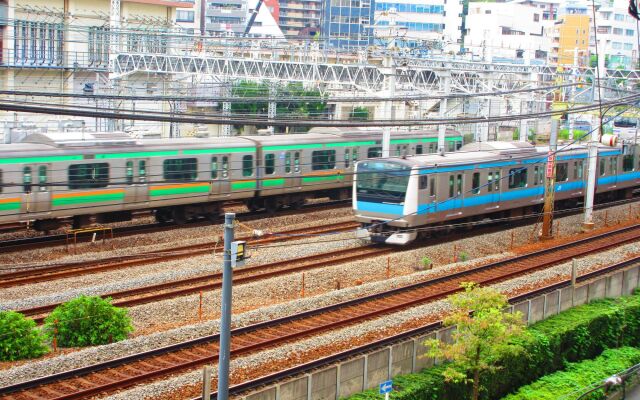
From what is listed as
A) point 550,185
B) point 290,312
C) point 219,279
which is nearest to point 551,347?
point 290,312

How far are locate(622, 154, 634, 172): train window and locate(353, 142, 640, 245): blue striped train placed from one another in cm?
330

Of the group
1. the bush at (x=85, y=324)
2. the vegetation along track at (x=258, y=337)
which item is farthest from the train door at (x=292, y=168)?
the bush at (x=85, y=324)

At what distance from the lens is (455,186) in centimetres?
2064

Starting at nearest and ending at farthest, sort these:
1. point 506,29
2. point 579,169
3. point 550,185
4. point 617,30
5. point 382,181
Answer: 1. point 382,181
2. point 550,185
3. point 579,169
4. point 506,29
5. point 617,30

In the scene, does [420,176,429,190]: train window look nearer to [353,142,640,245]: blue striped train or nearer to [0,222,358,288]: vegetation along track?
[353,142,640,245]: blue striped train

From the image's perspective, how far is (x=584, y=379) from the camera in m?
13.8

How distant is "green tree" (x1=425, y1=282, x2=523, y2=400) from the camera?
1168 cm

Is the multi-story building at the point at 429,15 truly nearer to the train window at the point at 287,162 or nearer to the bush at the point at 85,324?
the train window at the point at 287,162

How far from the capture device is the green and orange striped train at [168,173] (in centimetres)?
1780

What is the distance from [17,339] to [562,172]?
17362 mm

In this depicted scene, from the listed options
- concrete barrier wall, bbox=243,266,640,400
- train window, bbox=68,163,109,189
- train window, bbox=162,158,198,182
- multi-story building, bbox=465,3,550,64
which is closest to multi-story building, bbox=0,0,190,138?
train window, bbox=162,158,198,182

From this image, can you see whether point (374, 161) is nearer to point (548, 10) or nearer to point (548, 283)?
point (548, 283)

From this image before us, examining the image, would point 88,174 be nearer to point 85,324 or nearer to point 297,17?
point 85,324

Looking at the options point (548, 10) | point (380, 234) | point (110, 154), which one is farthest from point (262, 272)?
point (548, 10)
